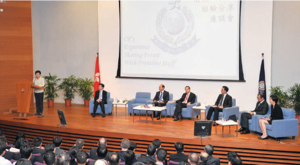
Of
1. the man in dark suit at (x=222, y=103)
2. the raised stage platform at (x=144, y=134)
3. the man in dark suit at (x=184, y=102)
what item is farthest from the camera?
the man in dark suit at (x=184, y=102)

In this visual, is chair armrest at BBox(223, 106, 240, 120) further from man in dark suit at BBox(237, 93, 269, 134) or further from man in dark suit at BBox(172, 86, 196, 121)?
man in dark suit at BBox(172, 86, 196, 121)

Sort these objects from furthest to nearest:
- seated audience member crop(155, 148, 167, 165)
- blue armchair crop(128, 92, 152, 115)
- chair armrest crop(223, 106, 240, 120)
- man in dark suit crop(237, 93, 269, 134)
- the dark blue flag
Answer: blue armchair crop(128, 92, 152, 115)
the dark blue flag
chair armrest crop(223, 106, 240, 120)
man in dark suit crop(237, 93, 269, 134)
seated audience member crop(155, 148, 167, 165)

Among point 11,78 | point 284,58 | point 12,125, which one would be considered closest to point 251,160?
point 284,58

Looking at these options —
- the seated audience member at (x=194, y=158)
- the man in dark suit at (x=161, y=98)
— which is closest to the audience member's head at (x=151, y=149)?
the seated audience member at (x=194, y=158)

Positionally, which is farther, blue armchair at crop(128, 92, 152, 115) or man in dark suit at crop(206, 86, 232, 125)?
blue armchair at crop(128, 92, 152, 115)

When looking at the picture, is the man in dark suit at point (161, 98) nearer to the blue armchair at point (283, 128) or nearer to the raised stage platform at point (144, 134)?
the raised stage platform at point (144, 134)

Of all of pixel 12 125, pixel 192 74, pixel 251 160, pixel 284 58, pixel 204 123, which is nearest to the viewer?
pixel 251 160

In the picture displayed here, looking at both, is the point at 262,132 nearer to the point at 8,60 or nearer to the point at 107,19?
the point at 107,19

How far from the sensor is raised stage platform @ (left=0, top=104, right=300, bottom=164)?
7.27m

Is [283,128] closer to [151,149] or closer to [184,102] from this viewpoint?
[184,102]

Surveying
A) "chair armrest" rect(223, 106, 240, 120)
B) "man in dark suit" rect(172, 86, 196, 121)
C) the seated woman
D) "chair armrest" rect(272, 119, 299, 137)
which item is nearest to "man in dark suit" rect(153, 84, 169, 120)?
"man in dark suit" rect(172, 86, 196, 121)

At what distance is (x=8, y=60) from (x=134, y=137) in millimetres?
5545

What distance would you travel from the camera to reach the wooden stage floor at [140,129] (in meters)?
7.47

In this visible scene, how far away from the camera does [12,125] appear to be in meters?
9.85
